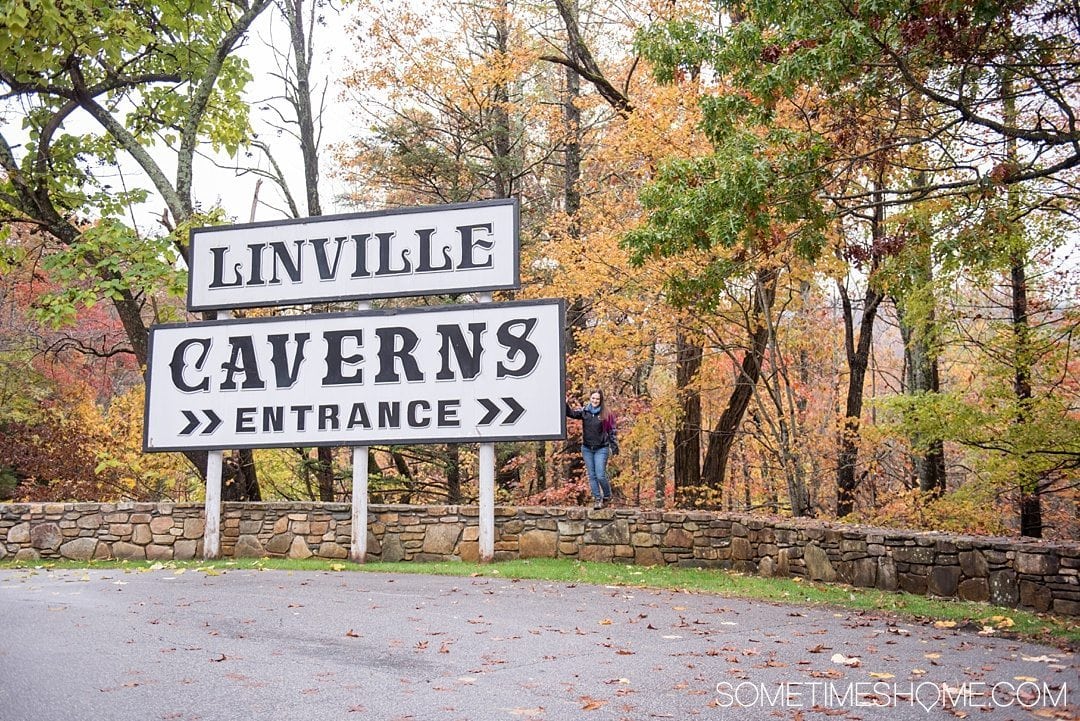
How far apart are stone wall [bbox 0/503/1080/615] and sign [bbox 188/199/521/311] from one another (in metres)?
2.86

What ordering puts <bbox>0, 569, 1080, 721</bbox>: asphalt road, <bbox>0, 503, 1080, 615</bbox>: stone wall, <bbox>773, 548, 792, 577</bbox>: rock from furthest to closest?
<bbox>773, 548, 792, 577</bbox>: rock
<bbox>0, 503, 1080, 615</bbox>: stone wall
<bbox>0, 569, 1080, 721</bbox>: asphalt road

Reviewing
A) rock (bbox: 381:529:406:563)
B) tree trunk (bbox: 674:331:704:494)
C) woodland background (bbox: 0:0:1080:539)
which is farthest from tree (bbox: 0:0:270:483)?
tree trunk (bbox: 674:331:704:494)

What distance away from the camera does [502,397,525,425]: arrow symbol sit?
11461 millimetres

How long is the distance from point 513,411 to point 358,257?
9.78 ft

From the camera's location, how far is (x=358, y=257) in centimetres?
1231

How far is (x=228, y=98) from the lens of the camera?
17141mm

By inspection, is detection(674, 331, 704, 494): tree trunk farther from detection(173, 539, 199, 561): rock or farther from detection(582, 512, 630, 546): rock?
detection(173, 539, 199, 561): rock

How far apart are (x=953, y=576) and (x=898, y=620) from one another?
1631 mm

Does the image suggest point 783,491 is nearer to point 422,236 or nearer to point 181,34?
point 422,236

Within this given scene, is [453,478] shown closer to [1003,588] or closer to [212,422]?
[212,422]

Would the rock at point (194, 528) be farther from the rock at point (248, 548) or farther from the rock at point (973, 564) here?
the rock at point (973, 564)

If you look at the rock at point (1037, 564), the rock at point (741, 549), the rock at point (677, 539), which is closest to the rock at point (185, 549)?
the rock at point (677, 539)

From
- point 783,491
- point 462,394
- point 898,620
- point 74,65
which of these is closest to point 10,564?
point 462,394

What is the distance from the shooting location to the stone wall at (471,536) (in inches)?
409
